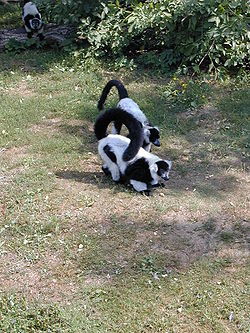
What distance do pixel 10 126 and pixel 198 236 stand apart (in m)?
3.45

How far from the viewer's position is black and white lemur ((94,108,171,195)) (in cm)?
571

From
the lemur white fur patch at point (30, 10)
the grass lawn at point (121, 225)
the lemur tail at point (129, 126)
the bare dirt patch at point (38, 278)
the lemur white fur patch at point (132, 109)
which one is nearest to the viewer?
the grass lawn at point (121, 225)

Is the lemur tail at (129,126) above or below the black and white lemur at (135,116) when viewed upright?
above

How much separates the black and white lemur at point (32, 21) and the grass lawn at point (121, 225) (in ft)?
9.14

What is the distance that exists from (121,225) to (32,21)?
6506 millimetres

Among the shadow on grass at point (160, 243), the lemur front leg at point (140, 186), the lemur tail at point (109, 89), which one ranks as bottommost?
the shadow on grass at point (160, 243)

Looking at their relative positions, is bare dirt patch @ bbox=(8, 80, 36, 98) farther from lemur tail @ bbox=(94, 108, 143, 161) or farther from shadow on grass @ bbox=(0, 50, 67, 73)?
lemur tail @ bbox=(94, 108, 143, 161)

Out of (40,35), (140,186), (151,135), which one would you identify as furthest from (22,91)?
(140,186)

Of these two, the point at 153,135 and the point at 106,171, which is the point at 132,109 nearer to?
the point at 153,135

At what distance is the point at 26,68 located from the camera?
9.85 metres

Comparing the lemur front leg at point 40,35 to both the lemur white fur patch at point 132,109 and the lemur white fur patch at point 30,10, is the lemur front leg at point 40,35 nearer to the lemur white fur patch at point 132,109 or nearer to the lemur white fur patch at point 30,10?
the lemur white fur patch at point 30,10

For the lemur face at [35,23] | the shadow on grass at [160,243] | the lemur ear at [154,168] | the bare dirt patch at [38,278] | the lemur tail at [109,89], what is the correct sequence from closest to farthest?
the bare dirt patch at [38,278] → the shadow on grass at [160,243] → the lemur ear at [154,168] → the lemur tail at [109,89] → the lemur face at [35,23]

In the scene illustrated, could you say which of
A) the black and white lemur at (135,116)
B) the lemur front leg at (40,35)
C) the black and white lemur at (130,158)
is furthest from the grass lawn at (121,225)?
the lemur front leg at (40,35)

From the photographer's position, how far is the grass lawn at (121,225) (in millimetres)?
4398
